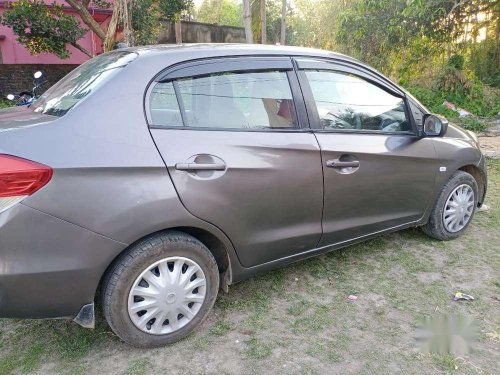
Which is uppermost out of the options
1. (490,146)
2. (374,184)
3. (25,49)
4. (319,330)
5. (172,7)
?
(172,7)

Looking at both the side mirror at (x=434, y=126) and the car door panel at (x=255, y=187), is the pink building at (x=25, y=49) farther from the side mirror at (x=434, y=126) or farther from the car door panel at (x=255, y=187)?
the car door panel at (x=255, y=187)

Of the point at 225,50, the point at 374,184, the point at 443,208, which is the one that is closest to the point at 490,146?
the point at 443,208

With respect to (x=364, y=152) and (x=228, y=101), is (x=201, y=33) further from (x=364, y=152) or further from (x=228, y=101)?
(x=228, y=101)

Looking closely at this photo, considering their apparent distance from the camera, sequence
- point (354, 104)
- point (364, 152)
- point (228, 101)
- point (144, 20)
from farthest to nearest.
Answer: point (144, 20) → point (354, 104) → point (364, 152) → point (228, 101)

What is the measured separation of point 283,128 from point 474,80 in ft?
40.8

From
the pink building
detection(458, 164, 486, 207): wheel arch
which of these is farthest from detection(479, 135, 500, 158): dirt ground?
the pink building

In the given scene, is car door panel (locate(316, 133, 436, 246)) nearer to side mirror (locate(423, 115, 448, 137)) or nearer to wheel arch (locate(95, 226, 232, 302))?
side mirror (locate(423, 115, 448, 137))

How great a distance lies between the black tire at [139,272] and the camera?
7.41 feet

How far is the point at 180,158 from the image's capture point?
2.32 meters

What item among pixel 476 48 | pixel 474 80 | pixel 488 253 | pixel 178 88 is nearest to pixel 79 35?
pixel 178 88

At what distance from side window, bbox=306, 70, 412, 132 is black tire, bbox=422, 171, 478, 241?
0.72 metres

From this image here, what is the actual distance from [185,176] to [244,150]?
0.40 meters

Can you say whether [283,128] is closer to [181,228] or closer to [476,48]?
[181,228]

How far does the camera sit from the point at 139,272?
7.53 ft
